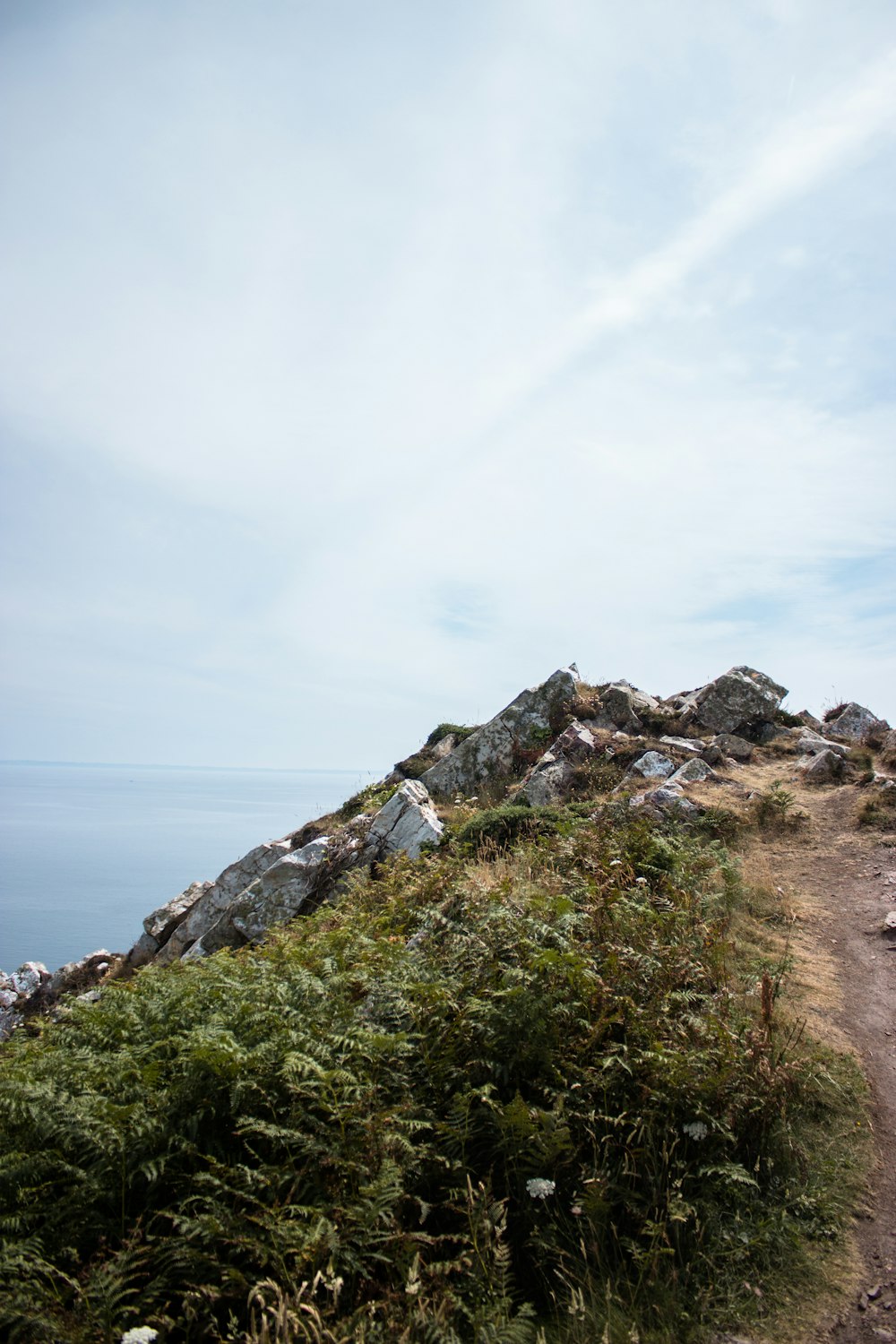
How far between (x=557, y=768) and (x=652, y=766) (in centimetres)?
255

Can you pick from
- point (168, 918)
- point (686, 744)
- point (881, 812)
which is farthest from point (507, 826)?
point (168, 918)

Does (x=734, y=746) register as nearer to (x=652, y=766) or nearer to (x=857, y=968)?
(x=652, y=766)

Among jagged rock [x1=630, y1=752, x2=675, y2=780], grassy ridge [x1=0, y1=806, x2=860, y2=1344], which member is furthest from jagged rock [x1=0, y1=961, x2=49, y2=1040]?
grassy ridge [x1=0, y1=806, x2=860, y2=1344]

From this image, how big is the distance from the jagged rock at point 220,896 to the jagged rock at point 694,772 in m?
10.4

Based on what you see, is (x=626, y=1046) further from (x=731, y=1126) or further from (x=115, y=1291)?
(x=115, y=1291)

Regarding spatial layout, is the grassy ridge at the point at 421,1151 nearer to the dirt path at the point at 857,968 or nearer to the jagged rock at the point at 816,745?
the dirt path at the point at 857,968

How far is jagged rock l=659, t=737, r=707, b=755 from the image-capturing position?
2082 centimetres

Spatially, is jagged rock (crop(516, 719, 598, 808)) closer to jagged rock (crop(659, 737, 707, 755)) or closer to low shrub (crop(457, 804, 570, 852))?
jagged rock (crop(659, 737, 707, 755))

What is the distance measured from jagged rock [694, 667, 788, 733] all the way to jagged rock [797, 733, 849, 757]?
5.97ft

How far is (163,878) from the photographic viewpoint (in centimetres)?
19875

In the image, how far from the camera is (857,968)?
8570mm

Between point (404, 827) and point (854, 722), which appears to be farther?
point (854, 722)

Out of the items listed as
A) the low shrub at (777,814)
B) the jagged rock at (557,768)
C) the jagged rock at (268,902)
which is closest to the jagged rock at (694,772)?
the low shrub at (777,814)

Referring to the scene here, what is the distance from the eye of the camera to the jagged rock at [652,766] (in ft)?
61.2
